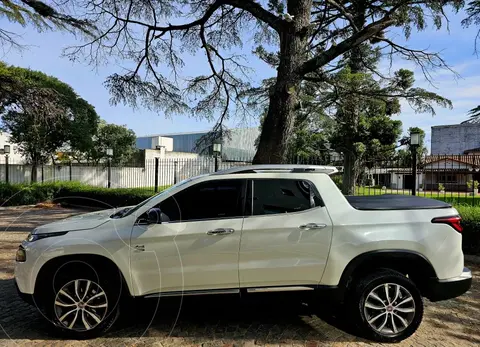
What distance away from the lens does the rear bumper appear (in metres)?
3.87

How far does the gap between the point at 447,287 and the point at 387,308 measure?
0.68 m

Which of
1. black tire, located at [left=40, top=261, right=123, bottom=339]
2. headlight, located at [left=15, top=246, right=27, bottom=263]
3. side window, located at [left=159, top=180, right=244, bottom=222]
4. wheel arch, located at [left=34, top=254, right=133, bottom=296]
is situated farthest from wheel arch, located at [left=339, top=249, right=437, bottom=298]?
headlight, located at [left=15, top=246, right=27, bottom=263]

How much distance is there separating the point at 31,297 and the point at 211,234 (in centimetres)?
191

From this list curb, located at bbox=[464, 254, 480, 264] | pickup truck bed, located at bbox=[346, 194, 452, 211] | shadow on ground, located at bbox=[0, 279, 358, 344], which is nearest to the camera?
shadow on ground, located at bbox=[0, 279, 358, 344]

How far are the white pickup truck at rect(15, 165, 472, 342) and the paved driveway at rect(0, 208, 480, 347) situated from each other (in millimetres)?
209

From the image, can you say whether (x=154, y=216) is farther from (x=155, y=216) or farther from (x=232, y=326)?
(x=232, y=326)

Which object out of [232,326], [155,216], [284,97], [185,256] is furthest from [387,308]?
[284,97]

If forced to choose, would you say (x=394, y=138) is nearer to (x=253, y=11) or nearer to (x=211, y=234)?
(x=253, y=11)

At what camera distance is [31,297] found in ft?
12.3

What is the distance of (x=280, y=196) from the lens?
13.2ft

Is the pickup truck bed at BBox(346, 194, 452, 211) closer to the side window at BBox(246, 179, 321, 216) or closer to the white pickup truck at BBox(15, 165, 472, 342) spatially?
the white pickup truck at BBox(15, 165, 472, 342)

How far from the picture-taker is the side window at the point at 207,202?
391 cm

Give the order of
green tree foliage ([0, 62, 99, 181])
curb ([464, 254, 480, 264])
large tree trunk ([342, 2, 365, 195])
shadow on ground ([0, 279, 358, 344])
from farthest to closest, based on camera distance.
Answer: green tree foliage ([0, 62, 99, 181]), large tree trunk ([342, 2, 365, 195]), curb ([464, 254, 480, 264]), shadow on ground ([0, 279, 358, 344])

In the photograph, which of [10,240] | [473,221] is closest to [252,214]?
[473,221]
